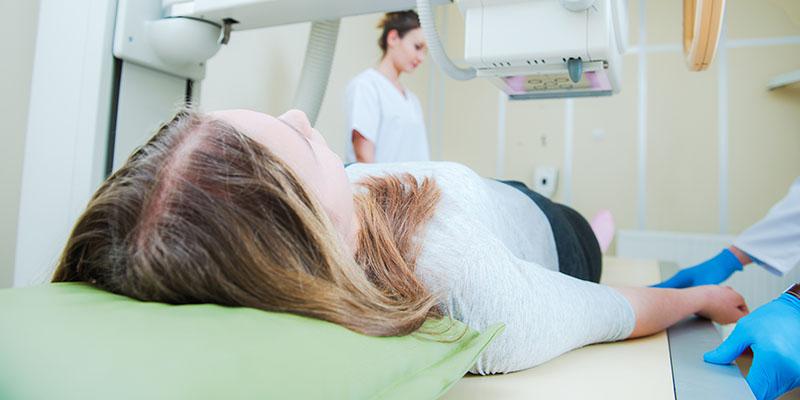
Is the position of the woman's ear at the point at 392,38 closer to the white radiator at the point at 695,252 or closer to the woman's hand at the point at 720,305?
the woman's hand at the point at 720,305

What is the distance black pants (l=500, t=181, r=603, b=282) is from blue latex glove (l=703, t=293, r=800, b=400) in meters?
0.36

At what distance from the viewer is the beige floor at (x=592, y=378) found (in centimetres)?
54

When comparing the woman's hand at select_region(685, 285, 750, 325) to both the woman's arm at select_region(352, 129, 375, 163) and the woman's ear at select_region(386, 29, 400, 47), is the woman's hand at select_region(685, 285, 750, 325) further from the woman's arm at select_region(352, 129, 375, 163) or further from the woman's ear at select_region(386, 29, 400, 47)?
the woman's ear at select_region(386, 29, 400, 47)

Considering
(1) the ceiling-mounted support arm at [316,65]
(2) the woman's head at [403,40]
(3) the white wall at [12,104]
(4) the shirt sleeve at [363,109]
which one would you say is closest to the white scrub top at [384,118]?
(4) the shirt sleeve at [363,109]

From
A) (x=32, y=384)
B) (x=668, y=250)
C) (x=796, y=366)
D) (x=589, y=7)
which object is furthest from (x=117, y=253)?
(x=668, y=250)

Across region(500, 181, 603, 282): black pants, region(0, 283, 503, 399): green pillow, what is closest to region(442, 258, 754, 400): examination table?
region(0, 283, 503, 399): green pillow

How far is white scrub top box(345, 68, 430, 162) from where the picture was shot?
1838 millimetres

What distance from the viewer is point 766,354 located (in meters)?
0.65

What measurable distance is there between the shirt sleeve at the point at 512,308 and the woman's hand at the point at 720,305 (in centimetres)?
38

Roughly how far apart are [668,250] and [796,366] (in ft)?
7.34

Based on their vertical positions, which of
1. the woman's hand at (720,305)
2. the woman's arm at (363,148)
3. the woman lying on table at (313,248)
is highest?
the woman's arm at (363,148)

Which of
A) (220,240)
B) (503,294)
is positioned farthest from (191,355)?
(503,294)

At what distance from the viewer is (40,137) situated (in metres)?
0.88

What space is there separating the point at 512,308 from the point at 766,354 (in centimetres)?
35
